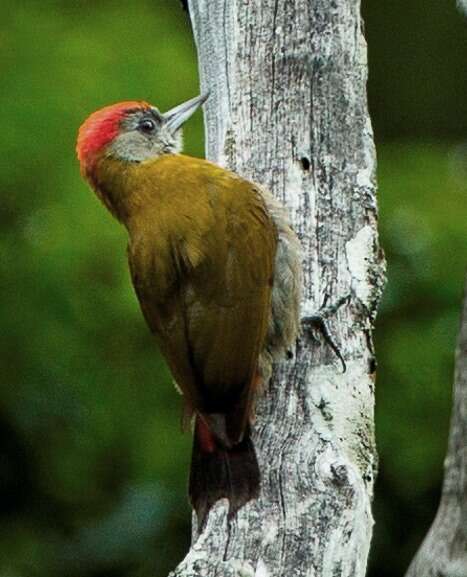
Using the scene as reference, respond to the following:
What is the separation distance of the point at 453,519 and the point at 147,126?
1.79m

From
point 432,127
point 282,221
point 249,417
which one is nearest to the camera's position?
point 249,417

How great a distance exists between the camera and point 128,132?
611 cm

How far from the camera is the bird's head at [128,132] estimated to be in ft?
19.9

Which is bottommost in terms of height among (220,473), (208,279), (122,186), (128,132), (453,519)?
(453,519)

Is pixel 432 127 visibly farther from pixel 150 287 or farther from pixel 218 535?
pixel 218 535

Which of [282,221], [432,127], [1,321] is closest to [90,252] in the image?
[1,321]

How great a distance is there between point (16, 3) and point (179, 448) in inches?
81.8

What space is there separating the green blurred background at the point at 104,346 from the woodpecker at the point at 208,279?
2.27ft

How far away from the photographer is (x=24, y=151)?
677 cm

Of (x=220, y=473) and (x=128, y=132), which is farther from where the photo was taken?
(x=128, y=132)

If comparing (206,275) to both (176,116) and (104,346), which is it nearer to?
(176,116)

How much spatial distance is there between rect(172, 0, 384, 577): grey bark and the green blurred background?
1.16 metres

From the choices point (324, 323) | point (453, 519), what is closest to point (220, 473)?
point (324, 323)

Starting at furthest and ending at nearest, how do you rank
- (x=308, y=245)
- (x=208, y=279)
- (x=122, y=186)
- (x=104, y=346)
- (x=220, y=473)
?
(x=104, y=346) < (x=122, y=186) < (x=208, y=279) < (x=308, y=245) < (x=220, y=473)
